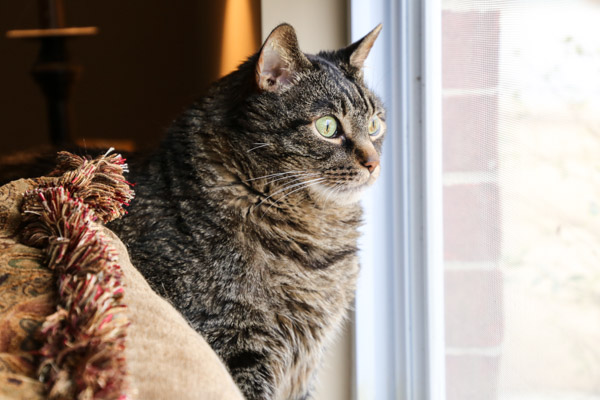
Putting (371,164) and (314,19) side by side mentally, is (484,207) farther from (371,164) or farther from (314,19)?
(314,19)

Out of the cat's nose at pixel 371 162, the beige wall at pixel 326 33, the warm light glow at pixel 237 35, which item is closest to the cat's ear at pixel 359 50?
the cat's nose at pixel 371 162

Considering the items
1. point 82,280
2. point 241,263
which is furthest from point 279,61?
point 82,280

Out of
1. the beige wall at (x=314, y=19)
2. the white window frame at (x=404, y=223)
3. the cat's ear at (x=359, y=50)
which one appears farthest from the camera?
the beige wall at (x=314, y=19)

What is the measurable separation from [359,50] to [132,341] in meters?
0.87

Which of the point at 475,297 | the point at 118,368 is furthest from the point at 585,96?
the point at 118,368

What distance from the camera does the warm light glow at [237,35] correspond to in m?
2.05

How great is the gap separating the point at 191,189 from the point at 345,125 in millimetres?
333

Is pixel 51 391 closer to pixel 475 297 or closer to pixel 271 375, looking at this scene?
pixel 271 375

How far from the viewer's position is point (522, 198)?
1.22 m

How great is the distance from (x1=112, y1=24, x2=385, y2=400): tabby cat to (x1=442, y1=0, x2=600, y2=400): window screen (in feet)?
0.73

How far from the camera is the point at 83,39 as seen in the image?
4.65 meters

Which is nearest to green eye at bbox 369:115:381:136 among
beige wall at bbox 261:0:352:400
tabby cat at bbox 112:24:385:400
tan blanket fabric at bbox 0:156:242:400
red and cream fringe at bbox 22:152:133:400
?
tabby cat at bbox 112:24:385:400

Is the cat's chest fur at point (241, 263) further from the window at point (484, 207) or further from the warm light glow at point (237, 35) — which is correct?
the warm light glow at point (237, 35)

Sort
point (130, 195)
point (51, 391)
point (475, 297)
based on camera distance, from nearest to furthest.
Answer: point (51, 391), point (130, 195), point (475, 297)
